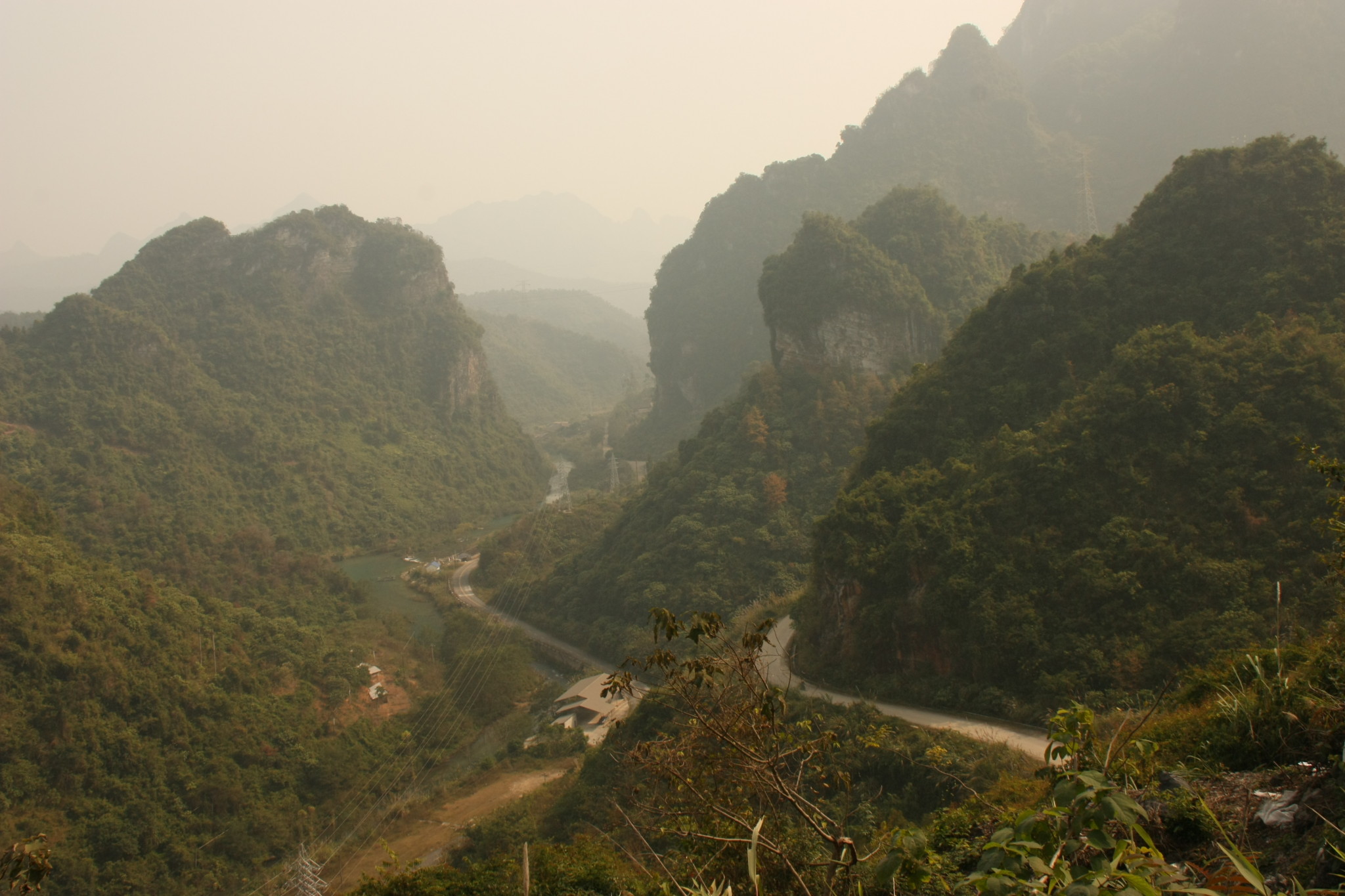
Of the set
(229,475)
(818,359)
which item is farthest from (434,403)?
(818,359)

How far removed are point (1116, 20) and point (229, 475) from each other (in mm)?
94552

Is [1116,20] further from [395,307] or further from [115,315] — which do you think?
[115,315]

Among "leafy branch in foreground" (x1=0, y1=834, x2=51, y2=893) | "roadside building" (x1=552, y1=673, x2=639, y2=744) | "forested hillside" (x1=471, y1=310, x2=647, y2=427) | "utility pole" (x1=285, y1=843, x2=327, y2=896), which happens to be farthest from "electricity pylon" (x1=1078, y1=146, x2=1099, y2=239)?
"leafy branch in foreground" (x1=0, y1=834, x2=51, y2=893)

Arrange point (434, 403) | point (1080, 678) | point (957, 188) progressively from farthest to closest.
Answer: point (434, 403)
point (957, 188)
point (1080, 678)

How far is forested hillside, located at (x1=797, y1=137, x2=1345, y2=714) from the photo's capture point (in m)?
14.8

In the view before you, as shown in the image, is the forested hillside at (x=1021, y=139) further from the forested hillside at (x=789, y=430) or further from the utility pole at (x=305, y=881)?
the utility pole at (x=305, y=881)

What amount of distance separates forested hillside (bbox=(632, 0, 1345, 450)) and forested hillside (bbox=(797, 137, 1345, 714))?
35.7m

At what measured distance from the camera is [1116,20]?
82.7 metres

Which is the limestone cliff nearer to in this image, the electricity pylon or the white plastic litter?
the electricity pylon

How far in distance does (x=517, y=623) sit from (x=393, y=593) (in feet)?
39.4

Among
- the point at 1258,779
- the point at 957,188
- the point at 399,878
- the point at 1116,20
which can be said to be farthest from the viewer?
the point at 1116,20

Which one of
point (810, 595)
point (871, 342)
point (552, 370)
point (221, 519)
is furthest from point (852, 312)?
point (552, 370)

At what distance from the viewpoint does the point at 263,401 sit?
58250 mm

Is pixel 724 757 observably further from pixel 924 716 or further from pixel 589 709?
pixel 589 709
